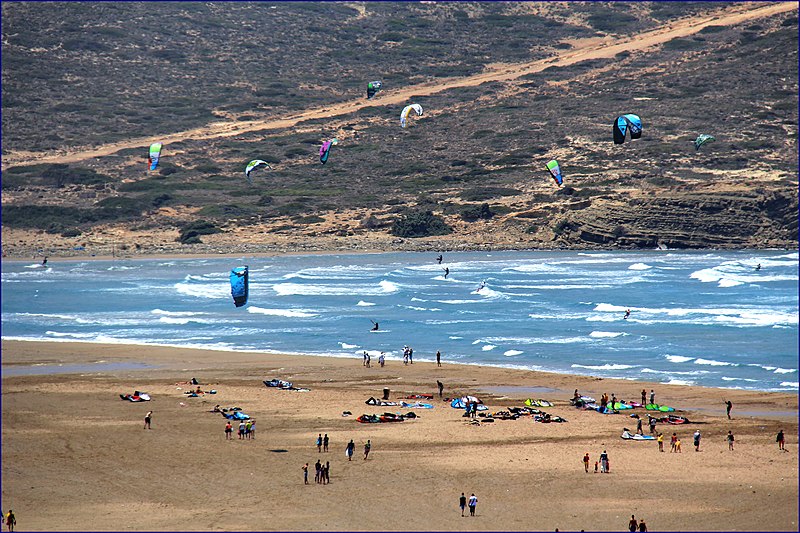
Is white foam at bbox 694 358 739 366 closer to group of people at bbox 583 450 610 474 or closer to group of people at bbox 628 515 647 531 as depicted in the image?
group of people at bbox 583 450 610 474

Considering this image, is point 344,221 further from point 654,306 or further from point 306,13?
point 306,13

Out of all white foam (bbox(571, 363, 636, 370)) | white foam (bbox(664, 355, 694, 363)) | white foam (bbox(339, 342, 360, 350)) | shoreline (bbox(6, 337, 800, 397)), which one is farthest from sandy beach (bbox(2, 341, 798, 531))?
white foam (bbox(339, 342, 360, 350))

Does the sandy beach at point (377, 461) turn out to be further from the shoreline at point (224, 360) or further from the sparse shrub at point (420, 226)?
the sparse shrub at point (420, 226)

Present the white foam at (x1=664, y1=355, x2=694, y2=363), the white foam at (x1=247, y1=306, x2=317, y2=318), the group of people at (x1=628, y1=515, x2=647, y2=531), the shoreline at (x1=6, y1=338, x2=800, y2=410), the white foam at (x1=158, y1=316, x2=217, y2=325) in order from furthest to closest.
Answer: the white foam at (x1=247, y1=306, x2=317, y2=318) → the white foam at (x1=158, y1=316, x2=217, y2=325) → the white foam at (x1=664, y1=355, x2=694, y2=363) → the shoreline at (x1=6, y1=338, x2=800, y2=410) → the group of people at (x1=628, y1=515, x2=647, y2=531)

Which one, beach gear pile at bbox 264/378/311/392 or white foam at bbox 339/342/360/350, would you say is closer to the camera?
beach gear pile at bbox 264/378/311/392

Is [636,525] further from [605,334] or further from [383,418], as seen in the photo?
[605,334]

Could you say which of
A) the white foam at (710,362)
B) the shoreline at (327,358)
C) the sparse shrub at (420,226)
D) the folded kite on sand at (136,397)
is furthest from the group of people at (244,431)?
the sparse shrub at (420,226)

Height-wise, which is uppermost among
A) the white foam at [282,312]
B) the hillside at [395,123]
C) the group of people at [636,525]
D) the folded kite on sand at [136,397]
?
the hillside at [395,123]
